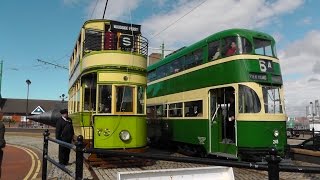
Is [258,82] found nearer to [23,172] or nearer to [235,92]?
[235,92]

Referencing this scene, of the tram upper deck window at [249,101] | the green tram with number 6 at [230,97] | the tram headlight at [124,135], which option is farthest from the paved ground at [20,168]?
the tram upper deck window at [249,101]

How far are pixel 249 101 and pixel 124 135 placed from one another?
431 cm

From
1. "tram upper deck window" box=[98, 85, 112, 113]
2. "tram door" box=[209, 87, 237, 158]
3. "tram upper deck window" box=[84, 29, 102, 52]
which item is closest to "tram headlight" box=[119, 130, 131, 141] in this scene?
"tram upper deck window" box=[98, 85, 112, 113]

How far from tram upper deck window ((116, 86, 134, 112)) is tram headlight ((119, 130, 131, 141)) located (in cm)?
73

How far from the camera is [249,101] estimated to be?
1356cm

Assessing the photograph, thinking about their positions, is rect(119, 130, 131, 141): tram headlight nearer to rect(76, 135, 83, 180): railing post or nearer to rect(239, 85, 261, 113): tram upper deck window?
rect(239, 85, 261, 113): tram upper deck window

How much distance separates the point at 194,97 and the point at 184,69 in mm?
1683

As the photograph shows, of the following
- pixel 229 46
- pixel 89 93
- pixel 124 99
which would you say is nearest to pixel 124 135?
pixel 124 99

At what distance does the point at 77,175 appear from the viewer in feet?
17.1

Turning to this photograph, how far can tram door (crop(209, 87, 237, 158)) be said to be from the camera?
14406 millimetres

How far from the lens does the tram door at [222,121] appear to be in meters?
14.4

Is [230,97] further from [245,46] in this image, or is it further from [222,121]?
[245,46]

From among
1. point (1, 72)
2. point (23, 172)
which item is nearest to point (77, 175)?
point (23, 172)

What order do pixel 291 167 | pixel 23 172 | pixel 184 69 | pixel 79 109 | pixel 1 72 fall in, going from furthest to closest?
pixel 1 72, pixel 184 69, pixel 79 109, pixel 23 172, pixel 291 167
